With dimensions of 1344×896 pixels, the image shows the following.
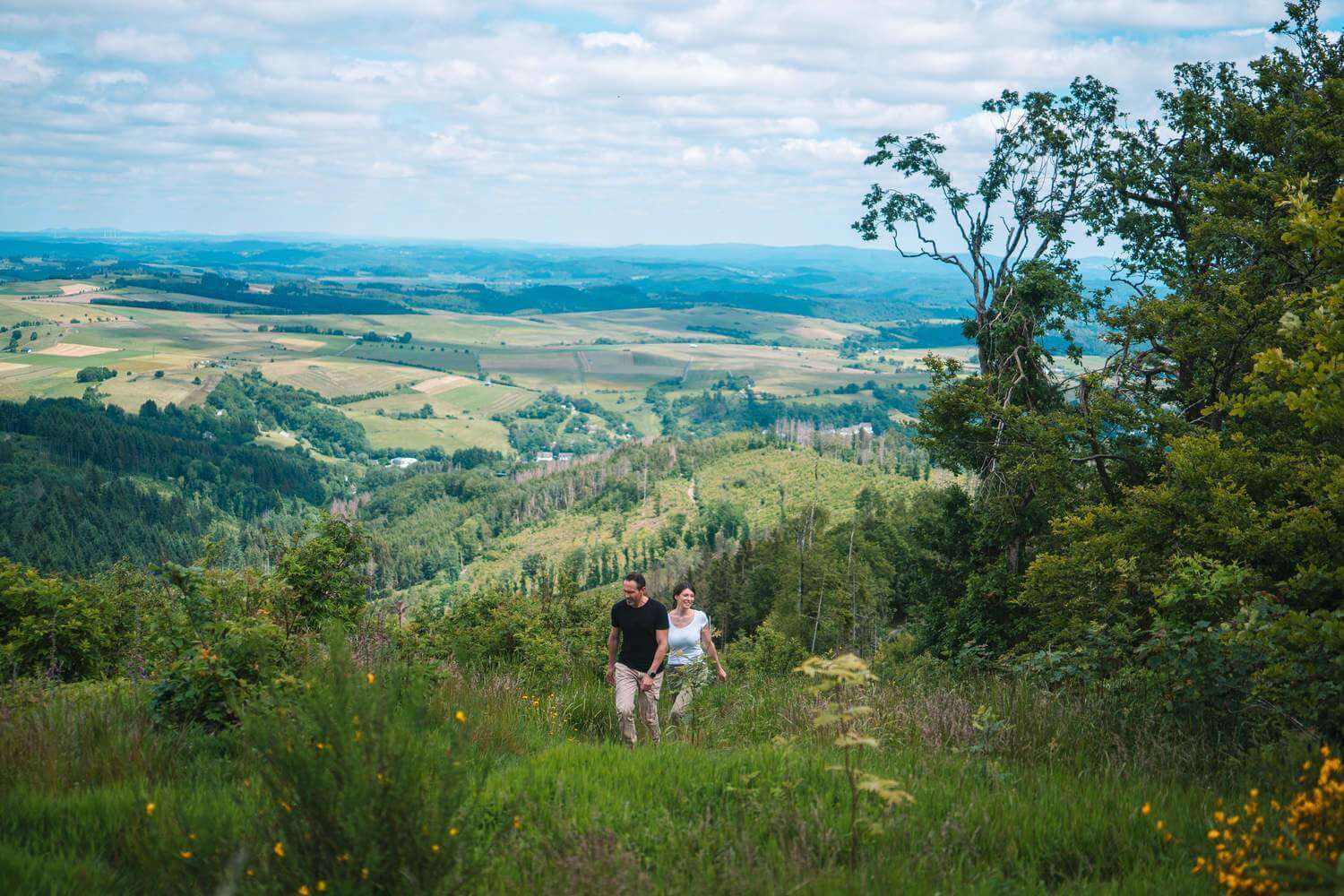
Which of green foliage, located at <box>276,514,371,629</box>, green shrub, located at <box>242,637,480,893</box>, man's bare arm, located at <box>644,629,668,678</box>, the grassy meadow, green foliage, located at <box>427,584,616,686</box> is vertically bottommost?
green foliage, located at <box>427,584,616,686</box>

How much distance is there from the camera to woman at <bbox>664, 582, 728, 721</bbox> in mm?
8461

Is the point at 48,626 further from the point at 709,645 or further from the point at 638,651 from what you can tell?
the point at 709,645

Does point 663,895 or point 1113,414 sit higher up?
point 1113,414

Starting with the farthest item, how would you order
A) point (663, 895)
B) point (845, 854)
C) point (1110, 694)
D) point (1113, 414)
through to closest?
point (1113, 414) → point (1110, 694) → point (845, 854) → point (663, 895)

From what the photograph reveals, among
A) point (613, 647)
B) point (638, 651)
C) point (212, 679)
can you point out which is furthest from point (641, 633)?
point (212, 679)

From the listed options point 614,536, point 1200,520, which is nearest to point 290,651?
point 1200,520

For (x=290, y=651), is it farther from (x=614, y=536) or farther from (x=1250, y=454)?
(x=614, y=536)

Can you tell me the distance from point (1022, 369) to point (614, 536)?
12188cm

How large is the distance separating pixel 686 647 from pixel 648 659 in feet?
2.50

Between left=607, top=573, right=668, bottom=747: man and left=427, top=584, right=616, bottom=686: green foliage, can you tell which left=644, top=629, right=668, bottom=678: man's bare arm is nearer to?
left=607, top=573, right=668, bottom=747: man

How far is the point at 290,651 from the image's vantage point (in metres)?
7.09

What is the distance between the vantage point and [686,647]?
29.5ft

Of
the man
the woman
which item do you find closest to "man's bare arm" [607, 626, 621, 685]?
the man

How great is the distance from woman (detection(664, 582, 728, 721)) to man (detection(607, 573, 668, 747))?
33 centimetres
